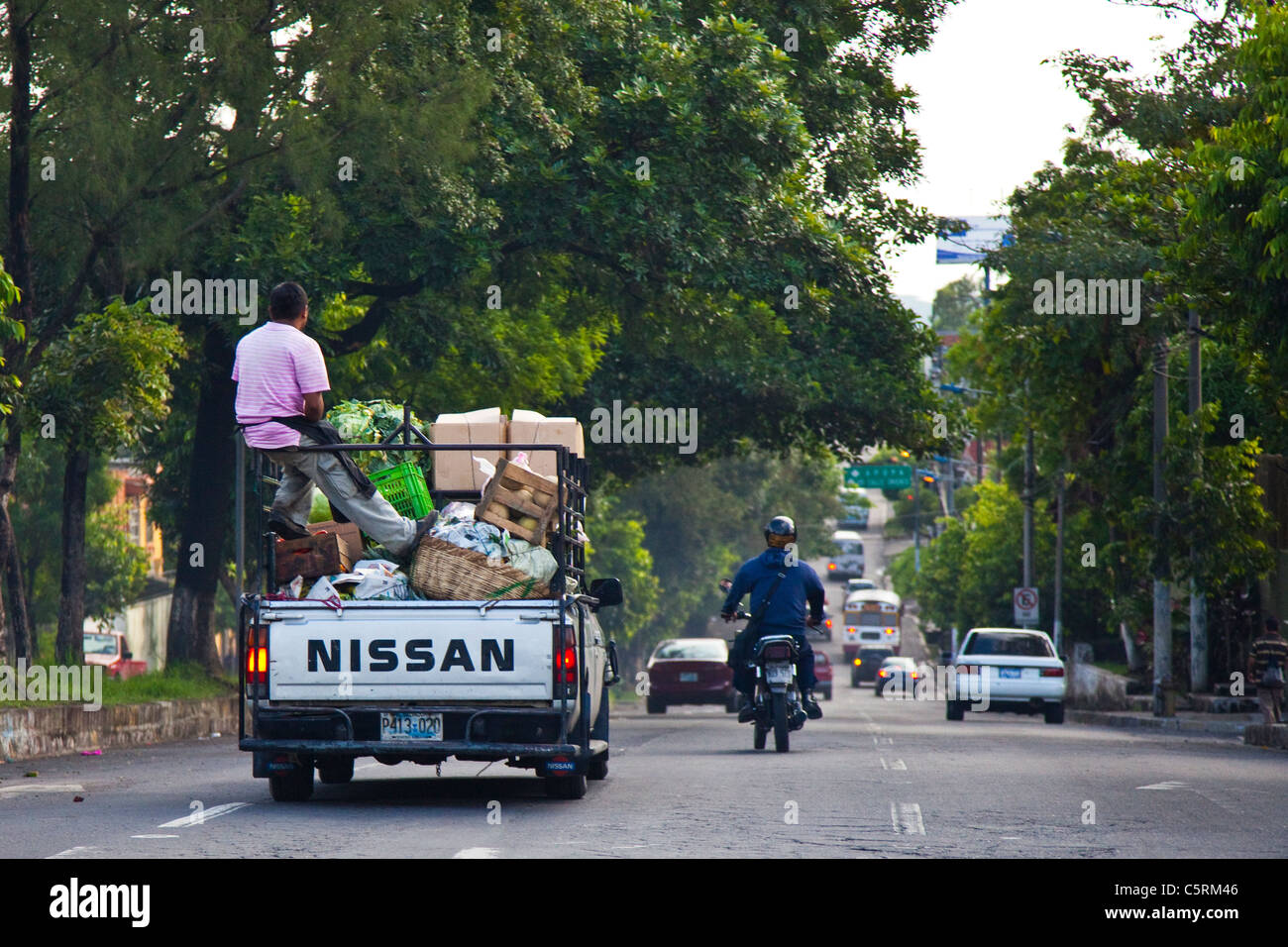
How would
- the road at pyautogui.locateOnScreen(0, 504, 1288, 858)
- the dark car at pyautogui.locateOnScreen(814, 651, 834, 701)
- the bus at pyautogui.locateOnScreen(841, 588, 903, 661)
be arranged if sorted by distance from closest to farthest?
the road at pyautogui.locateOnScreen(0, 504, 1288, 858)
the dark car at pyautogui.locateOnScreen(814, 651, 834, 701)
the bus at pyautogui.locateOnScreen(841, 588, 903, 661)

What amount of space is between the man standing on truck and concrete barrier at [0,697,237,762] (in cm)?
676

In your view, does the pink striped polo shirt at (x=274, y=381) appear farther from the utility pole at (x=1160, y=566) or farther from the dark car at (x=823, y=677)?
the dark car at (x=823, y=677)

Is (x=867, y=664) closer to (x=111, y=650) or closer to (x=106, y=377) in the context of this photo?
(x=111, y=650)

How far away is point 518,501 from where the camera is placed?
37.8 feet

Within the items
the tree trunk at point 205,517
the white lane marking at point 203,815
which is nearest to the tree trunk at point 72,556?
the tree trunk at point 205,517

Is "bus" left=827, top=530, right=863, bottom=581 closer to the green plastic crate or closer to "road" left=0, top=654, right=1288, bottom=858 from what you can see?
"road" left=0, top=654, right=1288, bottom=858

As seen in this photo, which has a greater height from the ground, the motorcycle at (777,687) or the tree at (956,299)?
the tree at (956,299)

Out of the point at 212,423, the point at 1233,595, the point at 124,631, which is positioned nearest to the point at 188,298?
the point at 212,423

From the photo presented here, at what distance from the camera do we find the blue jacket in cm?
1647

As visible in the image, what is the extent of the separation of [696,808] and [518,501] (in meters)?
2.18

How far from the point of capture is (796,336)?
31750 mm

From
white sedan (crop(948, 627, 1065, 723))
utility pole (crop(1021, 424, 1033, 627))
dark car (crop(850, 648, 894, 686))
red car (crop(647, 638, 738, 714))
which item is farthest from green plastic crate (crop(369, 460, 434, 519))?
dark car (crop(850, 648, 894, 686))

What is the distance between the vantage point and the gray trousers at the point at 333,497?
11.6 metres
